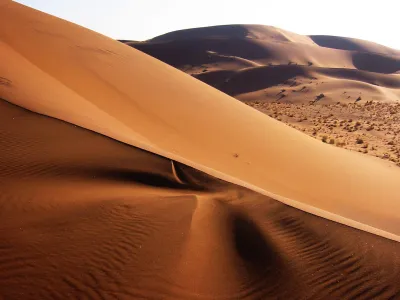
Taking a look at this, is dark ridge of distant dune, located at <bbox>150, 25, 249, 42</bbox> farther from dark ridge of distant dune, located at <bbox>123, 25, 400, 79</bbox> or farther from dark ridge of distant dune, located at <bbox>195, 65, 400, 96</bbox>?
dark ridge of distant dune, located at <bbox>195, 65, 400, 96</bbox>

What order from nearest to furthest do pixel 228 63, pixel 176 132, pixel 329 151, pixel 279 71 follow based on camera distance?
pixel 176 132
pixel 329 151
pixel 279 71
pixel 228 63

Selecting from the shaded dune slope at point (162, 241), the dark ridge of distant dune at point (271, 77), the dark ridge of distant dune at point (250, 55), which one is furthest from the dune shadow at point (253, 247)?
the dark ridge of distant dune at point (250, 55)

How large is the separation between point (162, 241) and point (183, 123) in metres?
8.79

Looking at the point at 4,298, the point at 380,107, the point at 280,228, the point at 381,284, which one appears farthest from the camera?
the point at 380,107

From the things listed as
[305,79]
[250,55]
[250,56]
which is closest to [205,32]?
[250,55]

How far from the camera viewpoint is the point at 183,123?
1365 centimetres

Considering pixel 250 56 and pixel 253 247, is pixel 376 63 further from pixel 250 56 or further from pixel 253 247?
→ pixel 253 247

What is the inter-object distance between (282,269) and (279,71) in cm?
5272

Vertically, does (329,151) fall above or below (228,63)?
below

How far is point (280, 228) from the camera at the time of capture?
5.70m

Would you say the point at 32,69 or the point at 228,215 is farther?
the point at 32,69

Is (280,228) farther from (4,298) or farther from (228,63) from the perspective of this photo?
(228,63)

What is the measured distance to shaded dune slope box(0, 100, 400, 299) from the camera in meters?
4.33

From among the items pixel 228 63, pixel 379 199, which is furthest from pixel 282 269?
pixel 228 63
